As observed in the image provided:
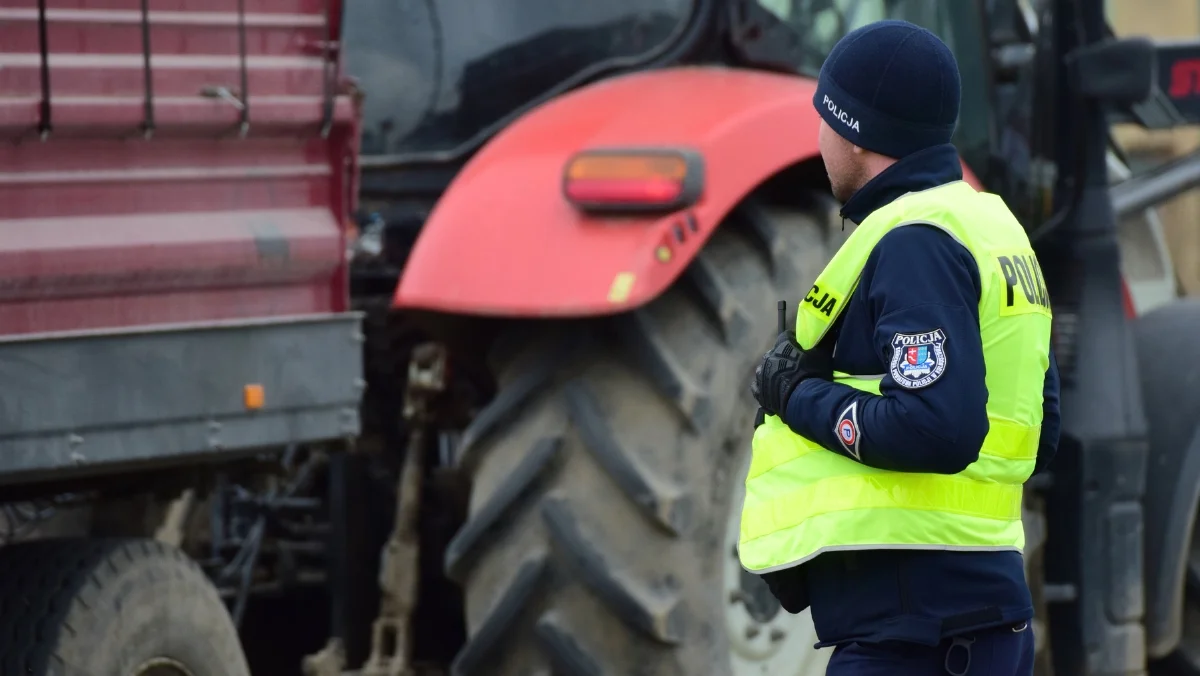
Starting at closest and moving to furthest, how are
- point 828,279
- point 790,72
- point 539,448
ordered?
point 828,279 < point 539,448 < point 790,72

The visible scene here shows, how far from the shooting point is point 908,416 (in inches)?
102

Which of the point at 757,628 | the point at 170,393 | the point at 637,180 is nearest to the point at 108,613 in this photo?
the point at 170,393

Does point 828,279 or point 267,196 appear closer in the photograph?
point 828,279

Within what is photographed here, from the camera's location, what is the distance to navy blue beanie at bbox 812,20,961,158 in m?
2.75

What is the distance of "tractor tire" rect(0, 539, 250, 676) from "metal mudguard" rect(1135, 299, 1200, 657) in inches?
94.5

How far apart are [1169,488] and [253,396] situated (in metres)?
2.53

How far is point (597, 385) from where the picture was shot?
3871 millimetres

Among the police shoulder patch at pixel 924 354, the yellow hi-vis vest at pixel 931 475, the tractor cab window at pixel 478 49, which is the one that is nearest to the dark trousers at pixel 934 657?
the yellow hi-vis vest at pixel 931 475

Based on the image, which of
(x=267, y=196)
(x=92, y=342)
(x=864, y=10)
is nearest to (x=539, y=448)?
(x=267, y=196)

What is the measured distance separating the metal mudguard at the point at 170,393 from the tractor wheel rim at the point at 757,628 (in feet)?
2.62

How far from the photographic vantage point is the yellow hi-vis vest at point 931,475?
8.88ft

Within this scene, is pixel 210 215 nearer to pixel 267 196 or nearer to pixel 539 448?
pixel 267 196

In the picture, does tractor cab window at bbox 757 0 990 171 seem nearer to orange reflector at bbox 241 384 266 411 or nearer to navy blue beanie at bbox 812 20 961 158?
orange reflector at bbox 241 384 266 411

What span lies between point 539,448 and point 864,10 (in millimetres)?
1505
